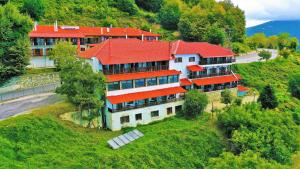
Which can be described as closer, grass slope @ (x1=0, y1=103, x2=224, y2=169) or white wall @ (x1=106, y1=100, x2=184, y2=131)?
grass slope @ (x1=0, y1=103, x2=224, y2=169)

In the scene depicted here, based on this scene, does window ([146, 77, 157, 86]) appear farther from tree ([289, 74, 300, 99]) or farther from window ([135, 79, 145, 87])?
tree ([289, 74, 300, 99])

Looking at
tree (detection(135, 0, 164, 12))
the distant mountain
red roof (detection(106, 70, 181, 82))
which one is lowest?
red roof (detection(106, 70, 181, 82))

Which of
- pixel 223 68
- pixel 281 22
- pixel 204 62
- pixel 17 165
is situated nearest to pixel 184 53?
pixel 204 62

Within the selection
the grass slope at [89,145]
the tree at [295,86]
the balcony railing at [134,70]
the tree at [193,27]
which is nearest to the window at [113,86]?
the balcony railing at [134,70]

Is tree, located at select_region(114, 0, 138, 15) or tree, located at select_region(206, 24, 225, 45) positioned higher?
tree, located at select_region(114, 0, 138, 15)

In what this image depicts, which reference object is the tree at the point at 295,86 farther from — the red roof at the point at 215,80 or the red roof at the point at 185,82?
the red roof at the point at 185,82

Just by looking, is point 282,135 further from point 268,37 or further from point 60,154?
point 268,37

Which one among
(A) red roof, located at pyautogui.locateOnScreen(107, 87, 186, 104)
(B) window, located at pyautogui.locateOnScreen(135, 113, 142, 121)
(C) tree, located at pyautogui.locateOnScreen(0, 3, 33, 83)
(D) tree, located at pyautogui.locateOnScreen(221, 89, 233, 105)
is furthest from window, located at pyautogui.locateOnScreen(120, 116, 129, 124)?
(C) tree, located at pyautogui.locateOnScreen(0, 3, 33, 83)
